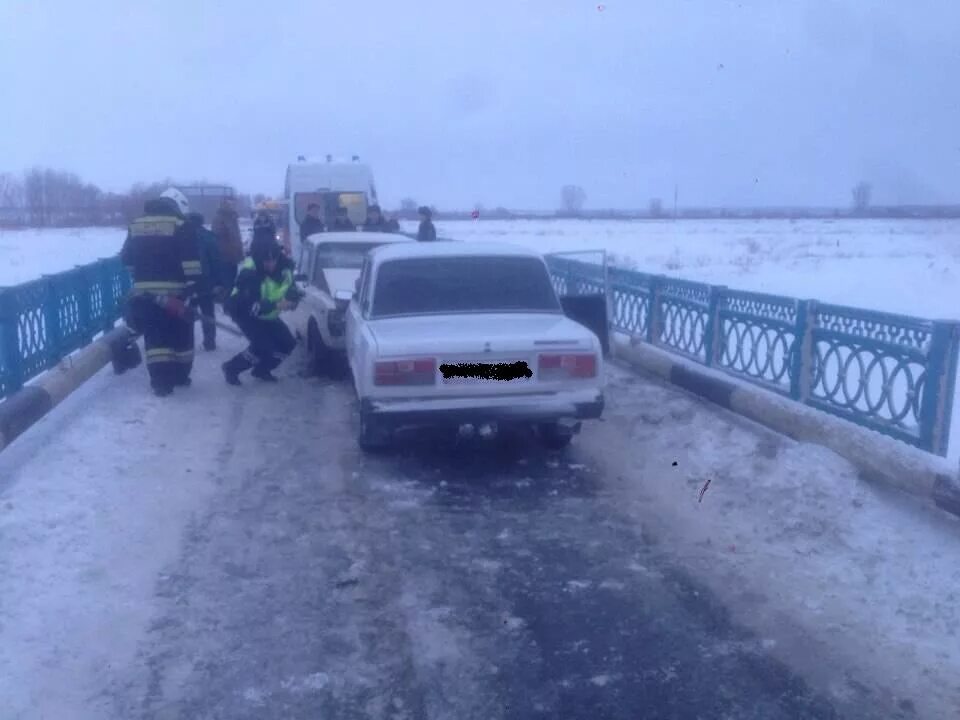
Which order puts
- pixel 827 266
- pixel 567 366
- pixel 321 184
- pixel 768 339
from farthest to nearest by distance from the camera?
1. pixel 827 266
2. pixel 321 184
3. pixel 768 339
4. pixel 567 366

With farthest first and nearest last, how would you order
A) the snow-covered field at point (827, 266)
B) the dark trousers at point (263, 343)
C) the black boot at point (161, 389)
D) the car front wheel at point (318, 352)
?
1. the snow-covered field at point (827, 266)
2. the car front wheel at point (318, 352)
3. the dark trousers at point (263, 343)
4. the black boot at point (161, 389)

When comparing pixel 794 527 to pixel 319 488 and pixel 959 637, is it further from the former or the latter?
pixel 319 488

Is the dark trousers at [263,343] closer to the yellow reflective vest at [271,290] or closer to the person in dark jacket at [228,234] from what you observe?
the yellow reflective vest at [271,290]

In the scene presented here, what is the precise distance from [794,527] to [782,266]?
80.9 feet

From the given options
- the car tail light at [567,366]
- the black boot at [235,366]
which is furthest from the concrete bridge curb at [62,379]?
the car tail light at [567,366]

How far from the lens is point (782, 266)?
2931cm

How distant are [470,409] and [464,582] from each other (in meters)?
1.92

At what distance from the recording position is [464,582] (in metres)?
5.20

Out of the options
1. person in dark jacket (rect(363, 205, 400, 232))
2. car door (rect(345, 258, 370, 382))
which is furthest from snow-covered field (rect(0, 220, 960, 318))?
car door (rect(345, 258, 370, 382))

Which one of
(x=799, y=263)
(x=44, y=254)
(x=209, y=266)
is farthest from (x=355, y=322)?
(x=44, y=254)

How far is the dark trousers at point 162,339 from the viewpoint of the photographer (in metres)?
9.62

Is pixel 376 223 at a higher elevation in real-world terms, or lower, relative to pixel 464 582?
higher

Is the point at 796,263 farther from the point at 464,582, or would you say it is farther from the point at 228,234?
the point at 464,582

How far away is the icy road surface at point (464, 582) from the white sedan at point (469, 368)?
49 cm
